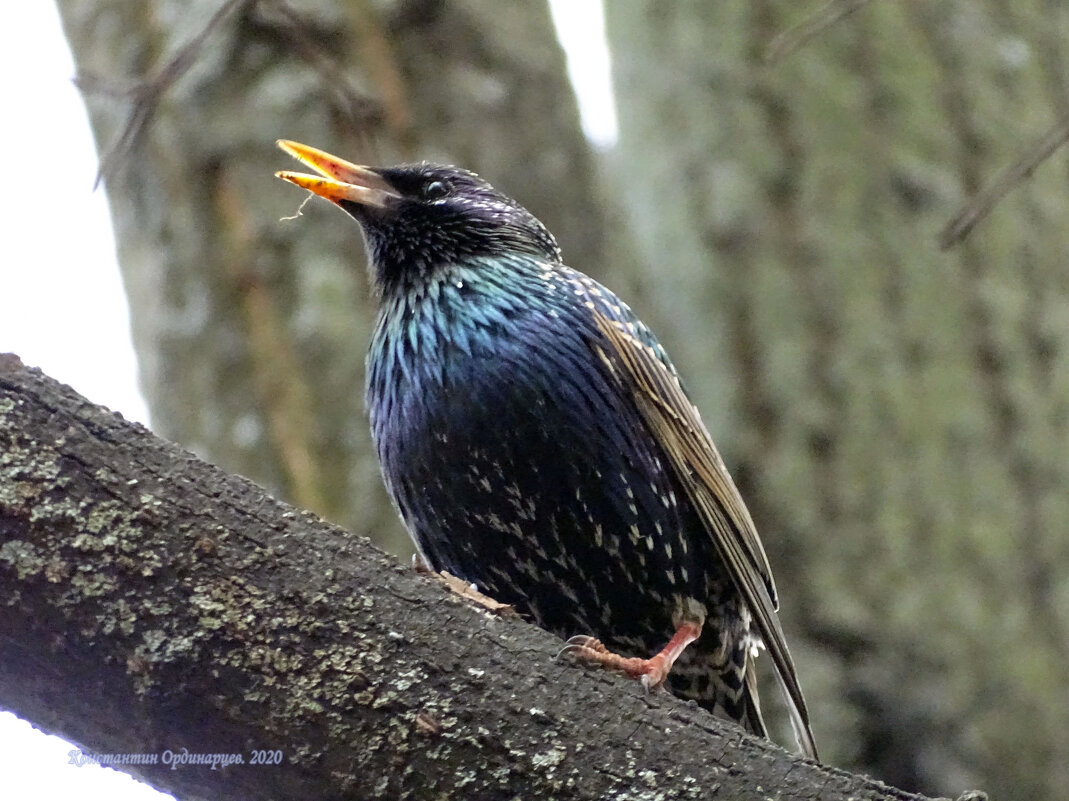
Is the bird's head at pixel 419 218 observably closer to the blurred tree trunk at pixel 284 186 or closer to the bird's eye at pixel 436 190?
the bird's eye at pixel 436 190

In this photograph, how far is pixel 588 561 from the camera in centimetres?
293

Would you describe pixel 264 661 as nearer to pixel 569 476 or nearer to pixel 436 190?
pixel 569 476

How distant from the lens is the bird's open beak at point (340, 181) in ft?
10.7

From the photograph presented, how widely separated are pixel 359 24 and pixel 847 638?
8.64 ft

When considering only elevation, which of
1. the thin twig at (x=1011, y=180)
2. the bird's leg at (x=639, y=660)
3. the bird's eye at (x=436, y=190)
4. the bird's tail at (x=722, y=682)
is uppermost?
the bird's eye at (x=436, y=190)

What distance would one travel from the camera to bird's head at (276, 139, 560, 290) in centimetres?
341

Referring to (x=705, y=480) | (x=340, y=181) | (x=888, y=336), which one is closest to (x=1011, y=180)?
(x=705, y=480)

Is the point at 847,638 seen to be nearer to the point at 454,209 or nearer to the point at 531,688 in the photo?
the point at 454,209

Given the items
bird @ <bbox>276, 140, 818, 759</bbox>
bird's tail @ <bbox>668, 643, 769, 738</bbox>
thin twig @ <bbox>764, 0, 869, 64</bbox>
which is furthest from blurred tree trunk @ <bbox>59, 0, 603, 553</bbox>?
thin twig @ <bbox>764, 0, 869, 64</bbox>

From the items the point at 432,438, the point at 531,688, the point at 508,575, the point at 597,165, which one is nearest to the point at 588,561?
the point at 508,575

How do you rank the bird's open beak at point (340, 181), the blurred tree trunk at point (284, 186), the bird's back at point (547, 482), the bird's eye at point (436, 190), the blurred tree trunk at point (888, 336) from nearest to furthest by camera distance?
the bird's back at point (547, 482)
the bird's open beak at point (340, 181)
the bird's eye at point (436, 190)
the blurred tree trunk at point (284, 186)
the blurred tree trunk at point (888, 336)

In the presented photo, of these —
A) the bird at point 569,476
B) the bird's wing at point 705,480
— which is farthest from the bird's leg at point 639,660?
the bird's wing at point 705,480

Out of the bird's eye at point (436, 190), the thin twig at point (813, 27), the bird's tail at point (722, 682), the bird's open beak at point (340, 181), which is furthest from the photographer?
the bird's eye at point (436, 190)

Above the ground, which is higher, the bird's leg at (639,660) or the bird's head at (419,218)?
the bird's head at (419,218)
